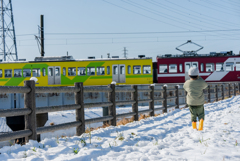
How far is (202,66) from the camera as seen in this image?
2706 cm

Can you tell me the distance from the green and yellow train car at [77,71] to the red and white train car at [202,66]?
1.67 m

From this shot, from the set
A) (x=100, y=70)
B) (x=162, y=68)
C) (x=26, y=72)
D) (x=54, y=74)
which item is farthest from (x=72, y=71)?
(x=162, y=68)

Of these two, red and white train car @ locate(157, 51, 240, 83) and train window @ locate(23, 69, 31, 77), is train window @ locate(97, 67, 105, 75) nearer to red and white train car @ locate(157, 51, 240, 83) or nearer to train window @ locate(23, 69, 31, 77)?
red and white train car @ locate(157, 51, 240, 83)

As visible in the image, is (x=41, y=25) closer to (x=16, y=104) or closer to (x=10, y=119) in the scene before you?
(x=16, y=104)

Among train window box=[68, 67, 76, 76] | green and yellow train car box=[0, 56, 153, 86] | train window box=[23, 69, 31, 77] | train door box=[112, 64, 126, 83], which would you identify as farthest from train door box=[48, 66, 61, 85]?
train door box=[112, 64, 126, 83]

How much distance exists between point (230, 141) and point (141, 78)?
21052 millimetres

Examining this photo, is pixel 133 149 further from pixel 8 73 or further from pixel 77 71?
pixel 8 73

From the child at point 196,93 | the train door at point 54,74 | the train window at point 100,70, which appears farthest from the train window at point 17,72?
the child at point 196,93

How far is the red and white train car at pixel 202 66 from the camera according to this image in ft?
88.1

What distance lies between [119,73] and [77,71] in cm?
388

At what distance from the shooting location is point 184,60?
27.0m

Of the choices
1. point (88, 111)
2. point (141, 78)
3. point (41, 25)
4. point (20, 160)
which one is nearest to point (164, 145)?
point (20, 160)

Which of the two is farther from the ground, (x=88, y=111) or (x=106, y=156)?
(x=106, y=156)

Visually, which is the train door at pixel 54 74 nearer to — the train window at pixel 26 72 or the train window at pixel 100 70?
the train window at pixel 26 72
